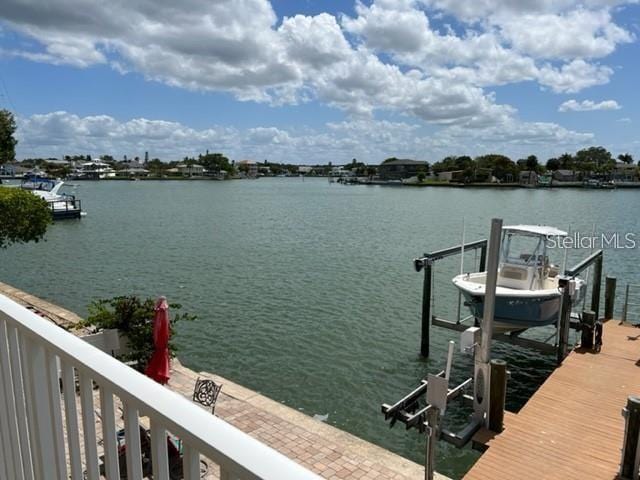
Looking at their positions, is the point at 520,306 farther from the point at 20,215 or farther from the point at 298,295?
the point at 20,215

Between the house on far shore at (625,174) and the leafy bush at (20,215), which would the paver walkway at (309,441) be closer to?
the leafy bush at (20,215)

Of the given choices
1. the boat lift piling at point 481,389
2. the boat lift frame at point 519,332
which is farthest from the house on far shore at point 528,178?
the boat lift piling at point 481,389

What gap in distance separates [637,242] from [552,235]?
3136 centimetres

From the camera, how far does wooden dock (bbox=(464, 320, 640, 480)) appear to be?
727cm

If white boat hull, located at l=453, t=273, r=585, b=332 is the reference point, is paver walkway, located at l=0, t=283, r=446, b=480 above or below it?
below

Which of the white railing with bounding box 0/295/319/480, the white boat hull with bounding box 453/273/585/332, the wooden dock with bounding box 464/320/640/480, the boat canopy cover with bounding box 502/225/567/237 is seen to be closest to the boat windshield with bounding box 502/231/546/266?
the boat canopy cover with bounding box 502/225/567/237

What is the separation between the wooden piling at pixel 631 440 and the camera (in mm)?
6688

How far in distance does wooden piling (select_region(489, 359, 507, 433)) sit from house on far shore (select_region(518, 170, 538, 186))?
15540 cm

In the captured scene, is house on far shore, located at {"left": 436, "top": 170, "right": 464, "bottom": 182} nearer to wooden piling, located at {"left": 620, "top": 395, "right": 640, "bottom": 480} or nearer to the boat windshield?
the boat windshield

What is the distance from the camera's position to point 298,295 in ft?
70.3

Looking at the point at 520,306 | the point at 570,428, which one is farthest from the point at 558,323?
the point at 570,428

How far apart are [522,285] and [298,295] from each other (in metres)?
10.1

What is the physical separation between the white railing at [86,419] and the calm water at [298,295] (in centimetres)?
841

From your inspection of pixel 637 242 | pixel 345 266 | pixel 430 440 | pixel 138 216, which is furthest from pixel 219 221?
pixel 430 440
